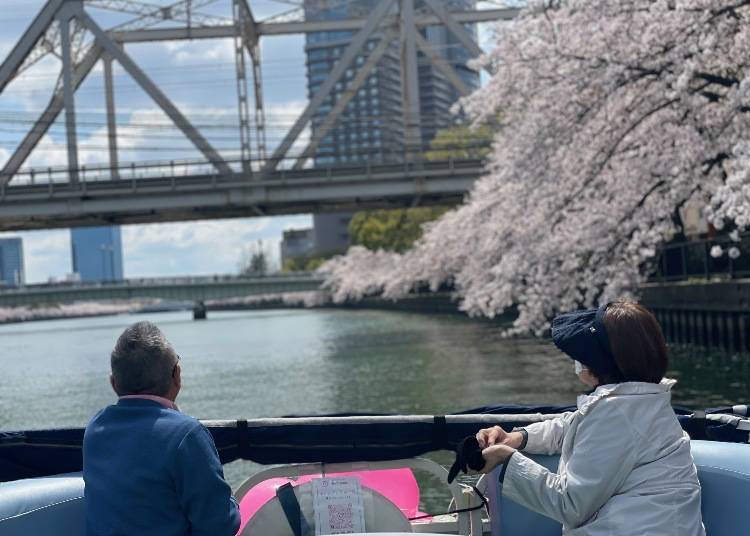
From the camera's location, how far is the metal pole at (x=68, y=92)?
3705 centimetres

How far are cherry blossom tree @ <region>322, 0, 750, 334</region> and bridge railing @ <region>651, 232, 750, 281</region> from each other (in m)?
1.26

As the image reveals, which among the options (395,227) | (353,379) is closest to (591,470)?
(353,379)

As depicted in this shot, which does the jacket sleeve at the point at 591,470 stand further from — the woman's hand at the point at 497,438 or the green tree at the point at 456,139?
the green tree at the point at 456,139

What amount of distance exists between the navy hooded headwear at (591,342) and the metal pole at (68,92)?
33818mm

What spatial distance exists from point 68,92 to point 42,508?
3746 centimetres

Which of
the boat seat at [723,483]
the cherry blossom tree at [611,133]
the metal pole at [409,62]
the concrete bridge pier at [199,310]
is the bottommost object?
the concrete bridge pier at [199,310]

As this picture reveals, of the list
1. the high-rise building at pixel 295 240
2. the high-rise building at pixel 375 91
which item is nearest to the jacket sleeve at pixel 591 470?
the high-rise building at pixel 375 91

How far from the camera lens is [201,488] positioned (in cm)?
268

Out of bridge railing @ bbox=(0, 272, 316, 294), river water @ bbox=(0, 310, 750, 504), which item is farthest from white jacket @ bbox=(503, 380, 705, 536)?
bridge railing @ bbox=(0, 272, 316, 294)

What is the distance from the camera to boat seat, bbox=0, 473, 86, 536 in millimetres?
3094

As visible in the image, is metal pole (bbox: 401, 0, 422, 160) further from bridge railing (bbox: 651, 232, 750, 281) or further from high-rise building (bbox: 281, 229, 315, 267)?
high-rise building (bbox: 281, 229, 315, 267)

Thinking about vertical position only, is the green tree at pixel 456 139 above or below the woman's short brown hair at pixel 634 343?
above

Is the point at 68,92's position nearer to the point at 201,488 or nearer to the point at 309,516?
the point at 309,516

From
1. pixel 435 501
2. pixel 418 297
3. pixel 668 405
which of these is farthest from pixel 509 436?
pixel 418 297
